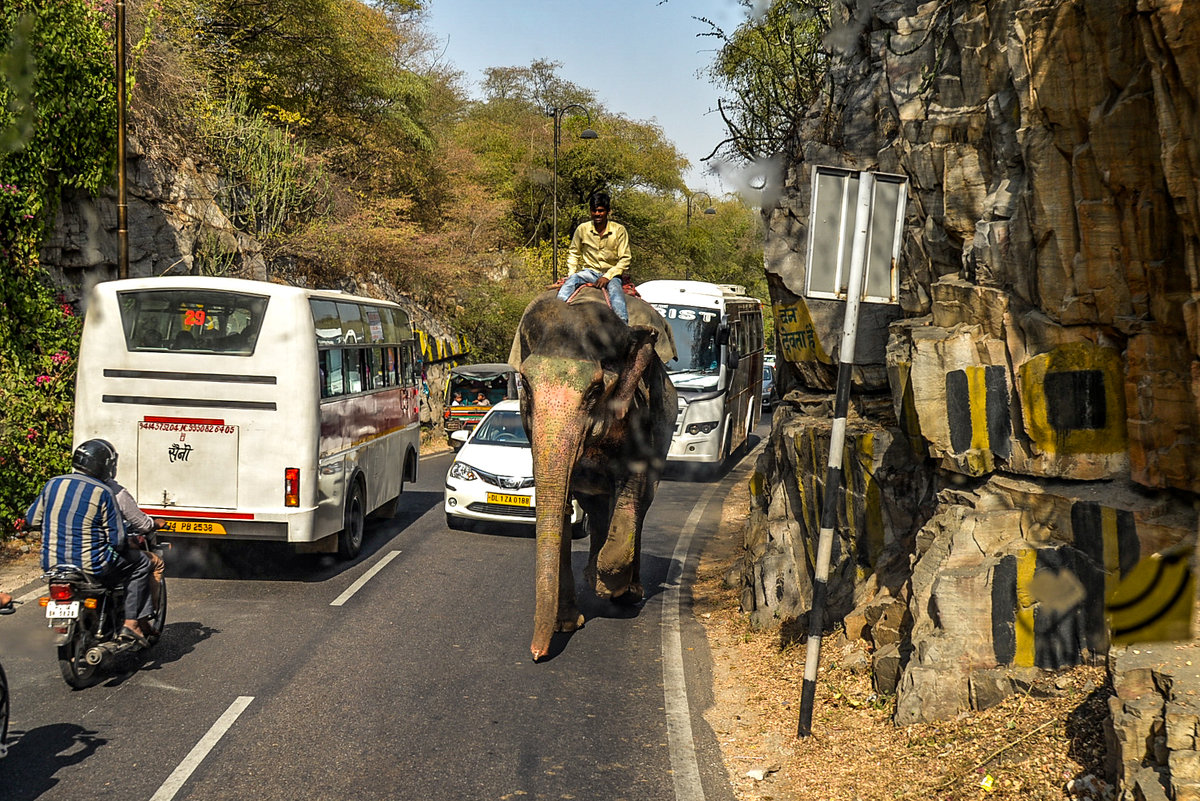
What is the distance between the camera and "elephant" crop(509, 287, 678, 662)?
8.37 metres

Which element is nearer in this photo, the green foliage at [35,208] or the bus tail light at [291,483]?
the bus tail light at [291,483]

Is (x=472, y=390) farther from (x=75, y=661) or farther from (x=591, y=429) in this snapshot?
(x=75, y=661)

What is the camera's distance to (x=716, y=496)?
19.7 meters

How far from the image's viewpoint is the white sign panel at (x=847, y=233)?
678 cm

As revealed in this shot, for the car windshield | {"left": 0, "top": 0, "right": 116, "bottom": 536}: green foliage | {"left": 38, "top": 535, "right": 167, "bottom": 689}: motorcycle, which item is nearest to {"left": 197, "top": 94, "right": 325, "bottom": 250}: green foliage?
{"left": 0, "top": 0, "right": 116, "bottom": 536}: green foliage

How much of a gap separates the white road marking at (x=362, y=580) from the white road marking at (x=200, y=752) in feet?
10.5

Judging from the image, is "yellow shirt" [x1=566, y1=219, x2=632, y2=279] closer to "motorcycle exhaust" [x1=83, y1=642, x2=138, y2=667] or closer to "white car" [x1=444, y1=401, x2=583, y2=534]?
"white car" [x1=444, y1=401, x2=583, y2=534]

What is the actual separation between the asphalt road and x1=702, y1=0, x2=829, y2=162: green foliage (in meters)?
8.14

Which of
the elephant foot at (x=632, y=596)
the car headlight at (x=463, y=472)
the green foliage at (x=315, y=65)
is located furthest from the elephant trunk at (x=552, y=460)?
the green foliage at (x=315, y=65)

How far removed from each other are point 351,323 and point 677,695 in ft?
24.9

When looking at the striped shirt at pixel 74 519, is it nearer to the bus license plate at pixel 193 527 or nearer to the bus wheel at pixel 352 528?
the bus license plate at pixel 193 527

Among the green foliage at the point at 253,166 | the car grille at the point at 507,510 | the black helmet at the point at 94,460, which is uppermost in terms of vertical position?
the green foliage at the point at 253,166

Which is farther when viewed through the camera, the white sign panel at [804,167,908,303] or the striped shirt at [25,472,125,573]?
the striped shirt at [25,472,125,573]

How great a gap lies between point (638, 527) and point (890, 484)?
8.38 feet
